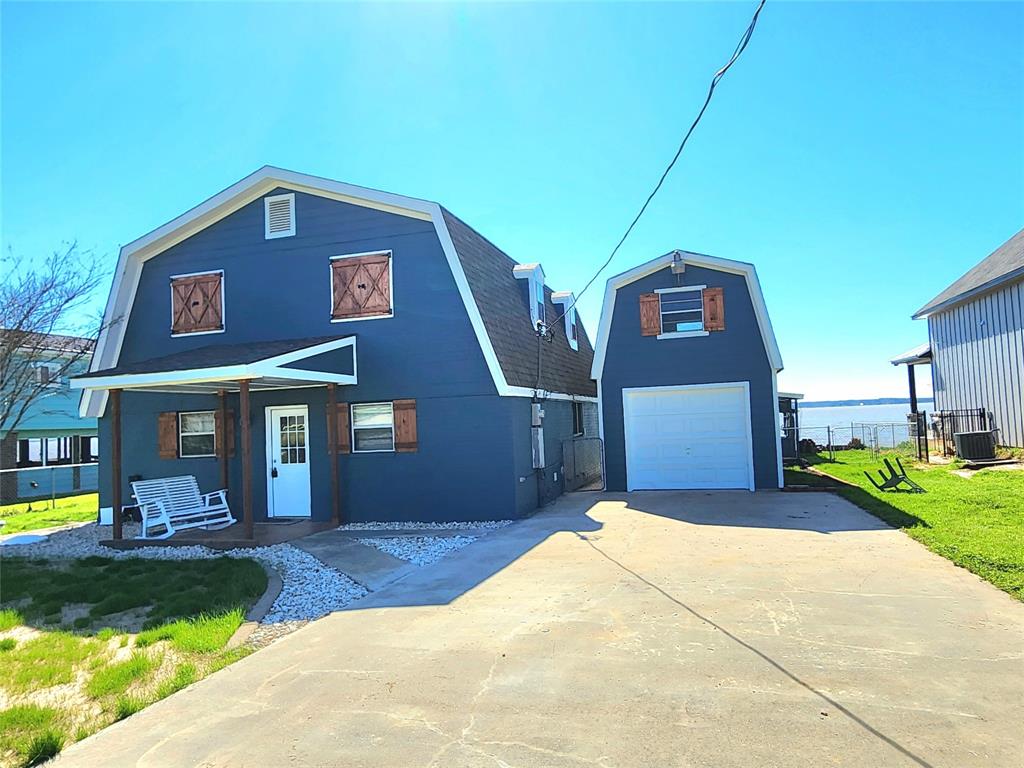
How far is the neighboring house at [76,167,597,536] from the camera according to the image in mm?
10953

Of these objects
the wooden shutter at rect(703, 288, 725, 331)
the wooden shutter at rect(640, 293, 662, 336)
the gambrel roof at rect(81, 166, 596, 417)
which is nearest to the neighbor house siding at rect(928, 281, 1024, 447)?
the wooden shutter at rect(703, 288, 725, 331)

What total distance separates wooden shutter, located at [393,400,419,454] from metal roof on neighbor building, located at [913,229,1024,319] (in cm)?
1447

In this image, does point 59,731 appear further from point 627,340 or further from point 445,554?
Result: point 627,340

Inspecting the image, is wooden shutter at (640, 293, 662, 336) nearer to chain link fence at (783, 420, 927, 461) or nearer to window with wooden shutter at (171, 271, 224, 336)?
chain link fence at (783, 420, 927, 461)

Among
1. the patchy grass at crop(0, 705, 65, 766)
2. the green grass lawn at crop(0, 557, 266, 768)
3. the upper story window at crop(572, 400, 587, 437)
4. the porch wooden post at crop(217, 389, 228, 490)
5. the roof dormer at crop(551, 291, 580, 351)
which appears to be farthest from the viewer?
the roof dormer at crop(551, 291, 580, 351)

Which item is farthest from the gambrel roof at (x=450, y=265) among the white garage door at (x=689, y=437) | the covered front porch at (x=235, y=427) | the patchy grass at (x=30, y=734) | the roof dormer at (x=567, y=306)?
the patchy grass at (x=30, y=734)

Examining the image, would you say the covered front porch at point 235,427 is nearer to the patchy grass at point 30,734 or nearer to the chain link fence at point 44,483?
the patchy grass at point 30,734

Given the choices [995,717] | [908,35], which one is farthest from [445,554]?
[908,35]

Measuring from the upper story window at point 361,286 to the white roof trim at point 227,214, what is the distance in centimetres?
101

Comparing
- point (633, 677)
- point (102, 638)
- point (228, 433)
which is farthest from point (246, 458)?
point (633, 677)

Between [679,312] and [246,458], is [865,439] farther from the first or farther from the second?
[246,458]

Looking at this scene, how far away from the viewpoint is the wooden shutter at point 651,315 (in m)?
13.9

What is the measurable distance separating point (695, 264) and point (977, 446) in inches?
327

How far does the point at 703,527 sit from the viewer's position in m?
9.46
